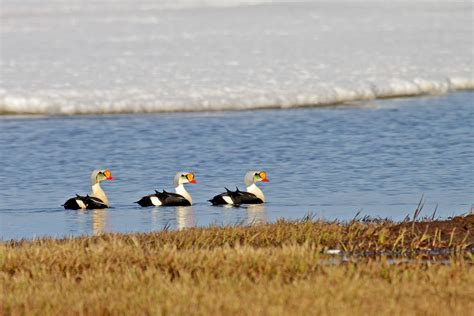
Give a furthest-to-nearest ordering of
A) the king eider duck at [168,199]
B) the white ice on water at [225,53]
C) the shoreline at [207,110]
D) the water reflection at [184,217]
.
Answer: the white ice on water at [225,53], the shoreline at [207,110], the king eider duck at [168,199], the water reflection at [184,217]

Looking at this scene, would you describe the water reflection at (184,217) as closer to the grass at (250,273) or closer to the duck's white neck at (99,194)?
the duck's white neck at (99,194)

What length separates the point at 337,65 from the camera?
30.7 metres

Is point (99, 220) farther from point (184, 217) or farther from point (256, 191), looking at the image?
point (256, 191)

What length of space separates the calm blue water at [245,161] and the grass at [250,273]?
2.13m

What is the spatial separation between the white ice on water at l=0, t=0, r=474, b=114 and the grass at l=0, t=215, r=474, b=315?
15429 millimetres

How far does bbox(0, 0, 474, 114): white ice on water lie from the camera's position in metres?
26.7

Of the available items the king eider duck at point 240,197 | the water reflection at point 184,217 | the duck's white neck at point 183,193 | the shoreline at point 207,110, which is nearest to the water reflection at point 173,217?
the water reflection at point 184,217

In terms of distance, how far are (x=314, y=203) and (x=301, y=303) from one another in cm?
774

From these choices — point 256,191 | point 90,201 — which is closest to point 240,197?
point 256,191

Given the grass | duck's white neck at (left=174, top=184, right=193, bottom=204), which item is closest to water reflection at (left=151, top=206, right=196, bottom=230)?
duck's white neck at (left=174, top=184, right=193, bottom=204)

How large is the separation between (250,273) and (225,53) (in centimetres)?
2420

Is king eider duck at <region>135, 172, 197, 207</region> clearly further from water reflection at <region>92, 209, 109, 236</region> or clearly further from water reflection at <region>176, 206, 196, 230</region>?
water reflection at <region>92, 209, 109, 236</region>

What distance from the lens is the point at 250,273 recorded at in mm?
8680

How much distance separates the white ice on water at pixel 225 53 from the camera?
87.6 feet
